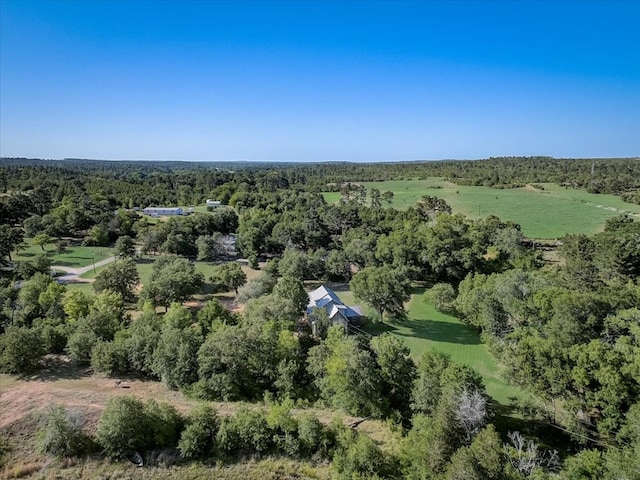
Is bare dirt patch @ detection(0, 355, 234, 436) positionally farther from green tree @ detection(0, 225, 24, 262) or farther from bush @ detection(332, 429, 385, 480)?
green tree @ detection(0, 225, 24, 262)

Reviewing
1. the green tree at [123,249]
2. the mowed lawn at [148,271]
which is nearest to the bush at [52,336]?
the mowed lawn at [148,271]

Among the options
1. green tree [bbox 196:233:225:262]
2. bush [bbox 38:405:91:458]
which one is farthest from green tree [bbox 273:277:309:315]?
green tree [bbox 196:233:225:262]

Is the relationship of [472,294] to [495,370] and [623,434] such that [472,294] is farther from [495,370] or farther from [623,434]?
[623,434]

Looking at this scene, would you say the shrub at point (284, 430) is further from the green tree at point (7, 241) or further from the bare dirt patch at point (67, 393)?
the green tree at point (7, 241)

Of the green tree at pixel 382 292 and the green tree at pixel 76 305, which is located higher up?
the green tree at pixel 382 292

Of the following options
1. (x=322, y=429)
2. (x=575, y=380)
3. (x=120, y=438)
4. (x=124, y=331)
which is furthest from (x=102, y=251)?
(x=575, y=380)

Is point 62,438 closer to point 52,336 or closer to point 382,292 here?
point 52,336
